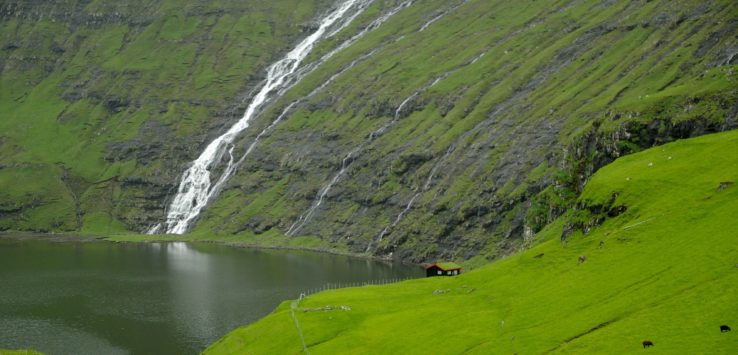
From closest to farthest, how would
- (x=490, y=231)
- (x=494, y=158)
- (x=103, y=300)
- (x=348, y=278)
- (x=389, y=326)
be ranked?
(x=389, y=326)
(x=103, y=300)
(x=348, y=278)
(x=490, y=231)
(x=494, y=158)

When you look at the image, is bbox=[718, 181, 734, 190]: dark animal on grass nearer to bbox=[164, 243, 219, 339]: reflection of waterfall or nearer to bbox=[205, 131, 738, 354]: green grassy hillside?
bbox=[205, 131, 738, 354]: green grassy hillside

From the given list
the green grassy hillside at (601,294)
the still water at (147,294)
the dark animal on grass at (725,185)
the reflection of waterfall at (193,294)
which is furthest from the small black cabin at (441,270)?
the dark animal on grass at (725,185)

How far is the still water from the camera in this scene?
353 ft

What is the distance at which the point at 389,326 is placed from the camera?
78500 millimetres

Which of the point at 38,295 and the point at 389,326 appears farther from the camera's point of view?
the point at 38,295

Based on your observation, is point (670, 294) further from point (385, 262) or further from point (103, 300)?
point (385, 262)

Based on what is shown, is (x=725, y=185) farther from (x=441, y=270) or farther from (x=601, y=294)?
(x=441, y=270)

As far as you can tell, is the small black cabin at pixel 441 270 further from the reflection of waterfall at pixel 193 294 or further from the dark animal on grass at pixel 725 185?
the dark animal on grass at pixel 725 185

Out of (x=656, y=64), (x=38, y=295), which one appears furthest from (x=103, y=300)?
(x=656, y=64)

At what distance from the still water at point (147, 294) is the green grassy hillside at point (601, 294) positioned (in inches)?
813

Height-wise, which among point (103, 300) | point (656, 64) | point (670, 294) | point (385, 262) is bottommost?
A: point (385, 262)

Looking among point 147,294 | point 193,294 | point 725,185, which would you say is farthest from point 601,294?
point 147,294

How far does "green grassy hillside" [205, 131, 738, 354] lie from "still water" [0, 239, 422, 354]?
20.6 meters

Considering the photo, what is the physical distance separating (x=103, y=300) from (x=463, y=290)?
74.8m
